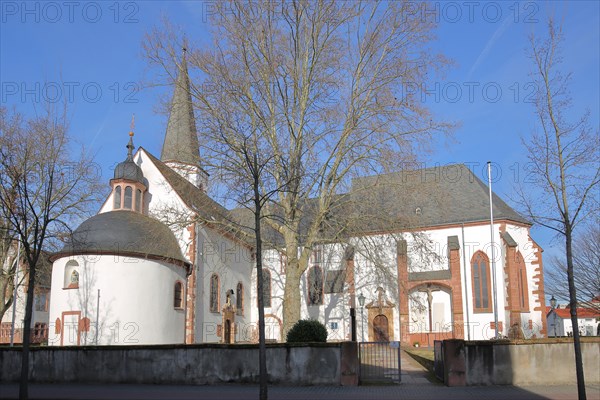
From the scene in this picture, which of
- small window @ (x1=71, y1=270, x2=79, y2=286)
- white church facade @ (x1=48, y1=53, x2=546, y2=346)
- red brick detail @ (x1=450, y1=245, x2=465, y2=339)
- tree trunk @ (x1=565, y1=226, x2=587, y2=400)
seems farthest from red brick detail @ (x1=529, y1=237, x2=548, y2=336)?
small window @ (x1=71, y1=270, x2=79, y2=286)

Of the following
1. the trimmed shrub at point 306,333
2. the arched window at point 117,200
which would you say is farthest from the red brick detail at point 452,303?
the trimmed shrub at point 306,333

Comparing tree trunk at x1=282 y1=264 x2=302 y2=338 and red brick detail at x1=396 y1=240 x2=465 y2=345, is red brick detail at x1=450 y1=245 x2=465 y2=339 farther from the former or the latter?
tree trunk at x1=282 y1=264 x2=302 y2=338

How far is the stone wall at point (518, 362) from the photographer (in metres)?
15.4

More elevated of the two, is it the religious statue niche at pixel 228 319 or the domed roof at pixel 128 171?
the domed roof at pixel 128 171

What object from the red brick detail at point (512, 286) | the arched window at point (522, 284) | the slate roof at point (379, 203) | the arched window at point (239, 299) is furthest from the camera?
the arched window at point (239, 299)

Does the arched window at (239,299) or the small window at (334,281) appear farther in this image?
the arched window at (239,299)

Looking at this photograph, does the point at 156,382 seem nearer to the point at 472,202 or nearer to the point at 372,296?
the point at 372,296

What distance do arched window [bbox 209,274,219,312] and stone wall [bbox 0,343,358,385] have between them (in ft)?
48.9

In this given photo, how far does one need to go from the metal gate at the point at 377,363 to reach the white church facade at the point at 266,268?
9.96 feet

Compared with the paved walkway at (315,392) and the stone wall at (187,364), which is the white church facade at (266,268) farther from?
the paved walkway at (315,392)

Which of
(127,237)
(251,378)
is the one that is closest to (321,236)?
(251,378)

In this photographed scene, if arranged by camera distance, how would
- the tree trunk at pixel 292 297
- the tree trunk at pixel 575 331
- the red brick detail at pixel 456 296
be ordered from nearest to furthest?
the tree trunk at pixel 575 331 → the tree trunk at pixel 292 297 → the red brick detail at pixel 456 296

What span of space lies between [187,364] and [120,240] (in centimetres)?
1194

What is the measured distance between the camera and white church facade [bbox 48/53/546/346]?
75.3 feet
